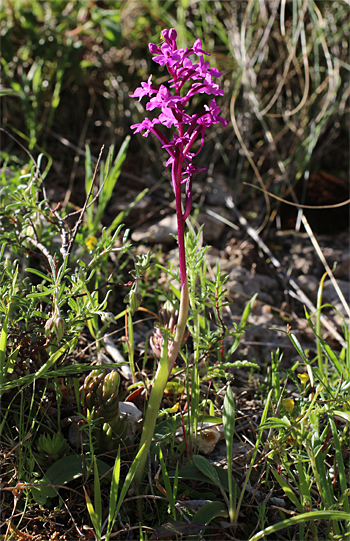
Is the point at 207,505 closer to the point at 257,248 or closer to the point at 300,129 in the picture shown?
the point at 257,248

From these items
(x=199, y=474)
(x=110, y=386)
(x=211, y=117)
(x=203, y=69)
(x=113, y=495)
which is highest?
(x=203, y=69)

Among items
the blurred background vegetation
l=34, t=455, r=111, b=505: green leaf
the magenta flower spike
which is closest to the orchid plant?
the magenta flower spike

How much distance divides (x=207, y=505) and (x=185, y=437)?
0.22 metres

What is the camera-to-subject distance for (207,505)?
124 cm

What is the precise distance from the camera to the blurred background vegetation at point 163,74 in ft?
9.34

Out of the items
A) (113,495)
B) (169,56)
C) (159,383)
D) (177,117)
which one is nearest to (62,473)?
(113,495)

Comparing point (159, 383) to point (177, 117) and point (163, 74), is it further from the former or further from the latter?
point (163, 74)

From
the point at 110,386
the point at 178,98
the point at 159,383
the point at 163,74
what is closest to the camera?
the point at 178,98

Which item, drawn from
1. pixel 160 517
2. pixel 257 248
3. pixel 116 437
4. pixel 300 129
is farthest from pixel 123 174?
pixel 160 517

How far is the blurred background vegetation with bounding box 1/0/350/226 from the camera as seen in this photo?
285 cm

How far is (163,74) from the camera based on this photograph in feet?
10.1

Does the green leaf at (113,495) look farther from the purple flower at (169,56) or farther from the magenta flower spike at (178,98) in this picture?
the purple flower at (169,56)

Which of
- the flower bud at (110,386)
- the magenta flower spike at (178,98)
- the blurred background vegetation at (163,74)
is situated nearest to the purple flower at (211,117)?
the magenta flower spike at (178,98)

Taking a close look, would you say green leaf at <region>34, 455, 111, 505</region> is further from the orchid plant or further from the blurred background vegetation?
the blurred background vegetation
